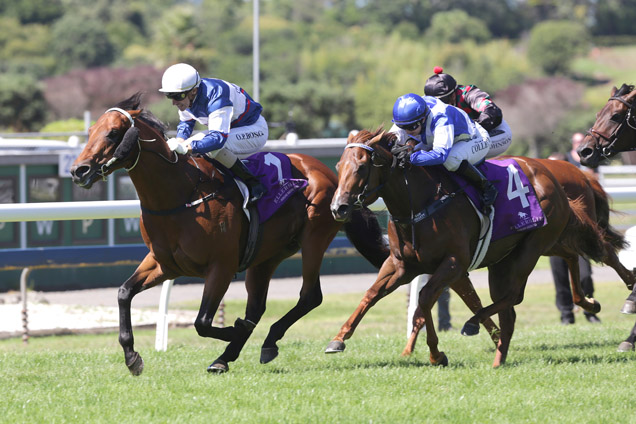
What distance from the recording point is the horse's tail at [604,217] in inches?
311

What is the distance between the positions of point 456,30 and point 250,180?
140729 mm

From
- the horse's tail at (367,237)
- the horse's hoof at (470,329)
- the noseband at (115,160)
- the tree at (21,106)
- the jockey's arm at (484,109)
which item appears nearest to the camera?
the noseband at (115,160)

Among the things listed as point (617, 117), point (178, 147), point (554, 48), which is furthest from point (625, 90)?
point (554, 48)

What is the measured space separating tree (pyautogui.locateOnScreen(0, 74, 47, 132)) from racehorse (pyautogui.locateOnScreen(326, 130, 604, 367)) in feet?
192

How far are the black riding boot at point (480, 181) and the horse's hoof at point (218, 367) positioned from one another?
6.30 feet

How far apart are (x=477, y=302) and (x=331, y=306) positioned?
206 inches

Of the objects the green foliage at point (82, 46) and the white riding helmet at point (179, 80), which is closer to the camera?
the white riding helmet at point (179, 80)

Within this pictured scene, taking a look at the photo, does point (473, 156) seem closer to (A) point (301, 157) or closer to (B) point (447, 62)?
(A) point (301, 157)

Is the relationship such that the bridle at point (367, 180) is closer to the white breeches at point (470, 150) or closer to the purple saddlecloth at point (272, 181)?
the white breeches at point (470, 150)

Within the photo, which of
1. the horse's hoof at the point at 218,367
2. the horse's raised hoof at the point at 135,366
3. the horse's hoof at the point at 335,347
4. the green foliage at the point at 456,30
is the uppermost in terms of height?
the horse's hoof at the point at 335,347

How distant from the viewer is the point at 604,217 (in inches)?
313

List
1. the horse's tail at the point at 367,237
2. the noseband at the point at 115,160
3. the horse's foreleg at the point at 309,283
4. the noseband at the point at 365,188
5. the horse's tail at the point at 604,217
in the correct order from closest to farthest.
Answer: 1. the noseband at the point at 115,160
2. the noseband at the point at 365,188
3. the horse's foreleg at the point at 309,283
4. the horse's tail at the point at 367,237
5. the horse's tail at the point at 604,217

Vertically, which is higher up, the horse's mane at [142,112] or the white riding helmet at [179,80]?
the white riding helmet at [179,80]

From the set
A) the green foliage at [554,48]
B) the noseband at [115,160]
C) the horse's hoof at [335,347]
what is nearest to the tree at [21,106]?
the noseband at [115,160]
